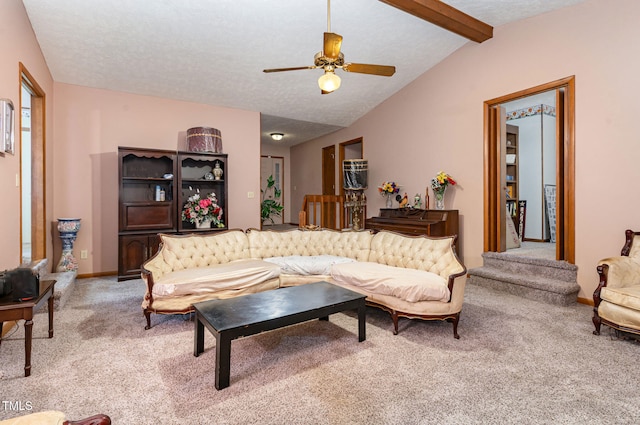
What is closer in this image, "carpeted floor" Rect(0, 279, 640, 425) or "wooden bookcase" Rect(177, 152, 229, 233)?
"carpeted floor" Rect(0, 279, 640, 425)

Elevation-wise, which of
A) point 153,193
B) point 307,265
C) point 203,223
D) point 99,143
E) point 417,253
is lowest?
point 307,265

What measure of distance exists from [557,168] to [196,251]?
181 inches

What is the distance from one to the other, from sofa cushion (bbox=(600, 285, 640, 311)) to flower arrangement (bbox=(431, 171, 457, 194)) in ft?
8.73

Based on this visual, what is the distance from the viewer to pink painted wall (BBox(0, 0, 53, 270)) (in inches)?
118

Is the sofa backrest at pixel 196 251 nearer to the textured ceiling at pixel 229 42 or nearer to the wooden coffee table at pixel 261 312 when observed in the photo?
the wooden coffee table at pixel 261 312

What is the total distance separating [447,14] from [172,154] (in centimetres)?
432

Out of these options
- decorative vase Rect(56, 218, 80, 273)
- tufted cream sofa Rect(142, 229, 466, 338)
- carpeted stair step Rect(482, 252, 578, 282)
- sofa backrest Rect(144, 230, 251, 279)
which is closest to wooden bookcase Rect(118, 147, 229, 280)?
decorative vase Rect(56, 218, 80, 273)

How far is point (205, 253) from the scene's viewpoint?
388 cm

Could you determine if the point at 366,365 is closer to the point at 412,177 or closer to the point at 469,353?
the point at 469,353

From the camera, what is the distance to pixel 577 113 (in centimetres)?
396

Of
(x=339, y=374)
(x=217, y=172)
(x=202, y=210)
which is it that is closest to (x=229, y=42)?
(x=217, y=172)

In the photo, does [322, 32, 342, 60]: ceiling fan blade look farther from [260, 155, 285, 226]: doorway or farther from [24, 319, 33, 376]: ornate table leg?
[260, 155, 285, 226]: doorway

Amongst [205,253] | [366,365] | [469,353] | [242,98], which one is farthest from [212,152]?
[469,353]

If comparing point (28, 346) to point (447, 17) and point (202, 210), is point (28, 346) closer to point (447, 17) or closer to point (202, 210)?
point (202, 210)
